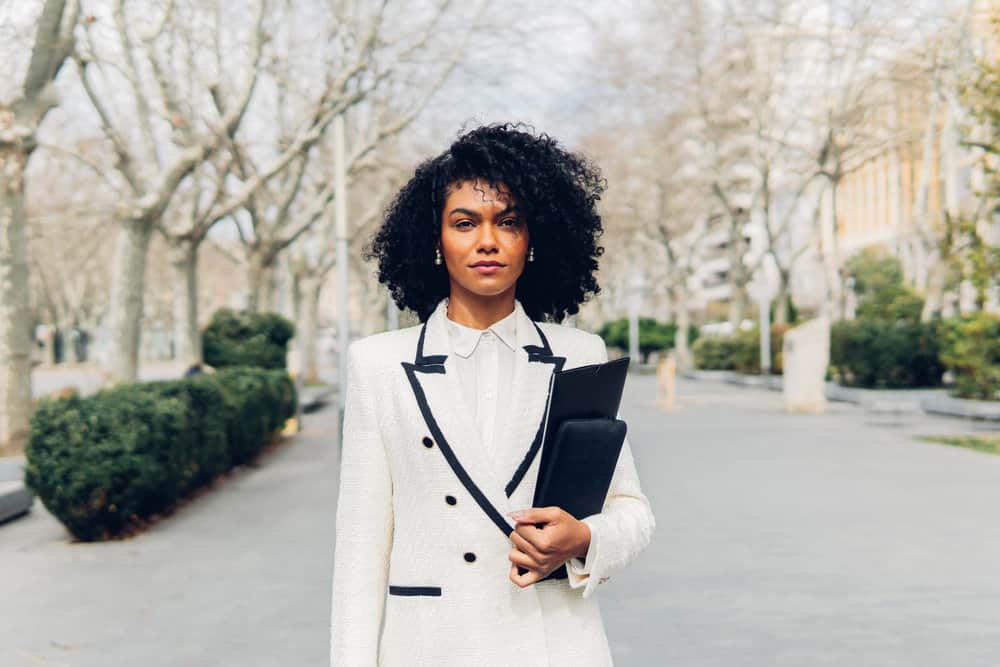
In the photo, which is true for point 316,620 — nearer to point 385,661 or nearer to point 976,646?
point 976,646

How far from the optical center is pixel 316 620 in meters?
6.54

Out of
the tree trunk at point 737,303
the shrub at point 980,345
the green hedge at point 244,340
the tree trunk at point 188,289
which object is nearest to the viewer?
the shrub at point 980,345

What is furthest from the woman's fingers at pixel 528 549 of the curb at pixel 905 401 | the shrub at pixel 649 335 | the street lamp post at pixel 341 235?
the shrub at pixel 649 335

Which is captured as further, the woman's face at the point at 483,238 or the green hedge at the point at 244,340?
the green hedge at the point at 244,340

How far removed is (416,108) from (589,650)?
20.3 metres

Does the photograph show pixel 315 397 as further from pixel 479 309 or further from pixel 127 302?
pixel 479 309

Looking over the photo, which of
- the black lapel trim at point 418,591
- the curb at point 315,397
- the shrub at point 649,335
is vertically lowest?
the curb at point 315,397

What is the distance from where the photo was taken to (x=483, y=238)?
2.31 meters

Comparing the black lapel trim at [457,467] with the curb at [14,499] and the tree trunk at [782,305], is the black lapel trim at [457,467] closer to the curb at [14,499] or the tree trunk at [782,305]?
the curb at [14,499]

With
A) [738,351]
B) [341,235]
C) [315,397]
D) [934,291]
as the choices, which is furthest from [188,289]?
[738,351]

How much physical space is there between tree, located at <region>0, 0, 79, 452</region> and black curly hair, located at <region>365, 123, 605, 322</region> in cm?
1179

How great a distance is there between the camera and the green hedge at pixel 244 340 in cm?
2480

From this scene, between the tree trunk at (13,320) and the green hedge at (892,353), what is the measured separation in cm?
1909

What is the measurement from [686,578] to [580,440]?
5.67 metres
